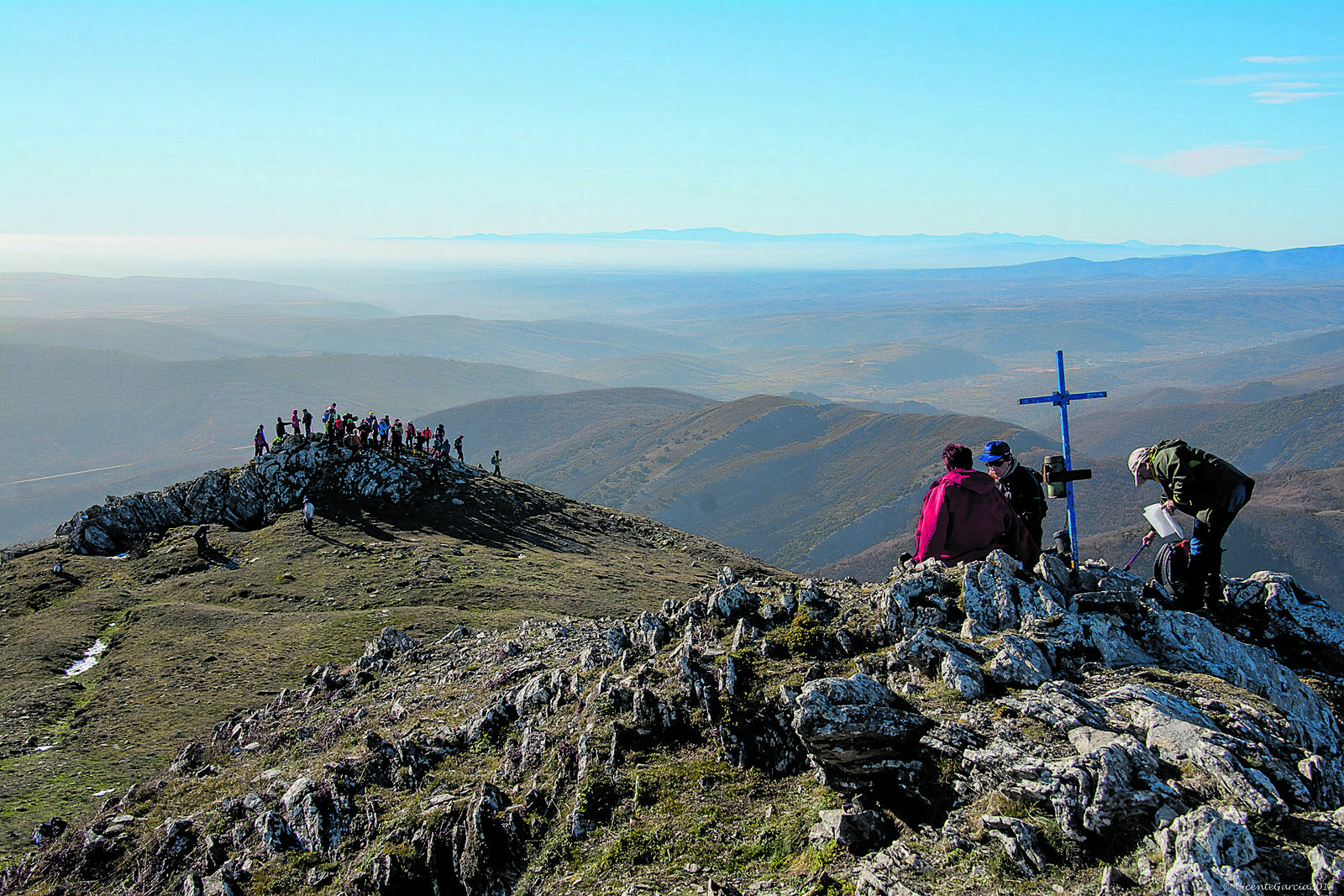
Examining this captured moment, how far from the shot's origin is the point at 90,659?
3070cm

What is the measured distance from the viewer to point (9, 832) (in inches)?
710

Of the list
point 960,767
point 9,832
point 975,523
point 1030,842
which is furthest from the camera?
point 9,832

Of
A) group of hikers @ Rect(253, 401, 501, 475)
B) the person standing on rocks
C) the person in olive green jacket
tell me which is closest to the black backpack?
the person in olive green jacket

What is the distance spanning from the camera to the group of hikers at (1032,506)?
12.3m

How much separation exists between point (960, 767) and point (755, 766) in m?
3.38

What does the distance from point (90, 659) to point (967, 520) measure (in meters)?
33.8

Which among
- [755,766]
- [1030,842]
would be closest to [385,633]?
[755,766]

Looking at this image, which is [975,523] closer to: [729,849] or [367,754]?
[729,849]

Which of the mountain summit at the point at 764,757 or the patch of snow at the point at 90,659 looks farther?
the patch of snow at the point at 90,659

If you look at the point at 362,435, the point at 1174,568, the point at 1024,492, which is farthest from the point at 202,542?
the point at 1174,568

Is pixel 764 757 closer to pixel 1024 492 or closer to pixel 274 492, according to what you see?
pixel 1024 492

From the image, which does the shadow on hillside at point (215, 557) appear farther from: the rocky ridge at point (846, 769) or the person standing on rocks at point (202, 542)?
the rocky ridge at point (846, 769)

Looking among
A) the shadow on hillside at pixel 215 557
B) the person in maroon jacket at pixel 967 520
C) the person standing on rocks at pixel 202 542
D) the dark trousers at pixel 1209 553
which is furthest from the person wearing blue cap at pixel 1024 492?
the person standing on rocks at pixel 202 542

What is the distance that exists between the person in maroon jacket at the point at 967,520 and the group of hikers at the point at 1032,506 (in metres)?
0.01
